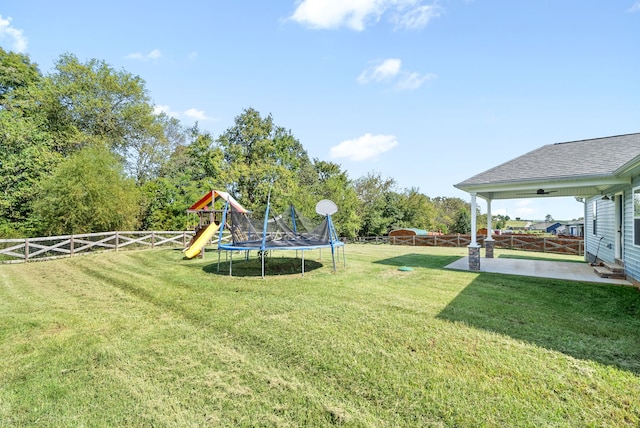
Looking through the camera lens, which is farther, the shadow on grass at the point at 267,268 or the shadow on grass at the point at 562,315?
the shadow on grass at the point at 267,268

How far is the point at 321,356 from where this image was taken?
3312 millimetres

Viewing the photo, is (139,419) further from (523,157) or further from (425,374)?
(523,157)

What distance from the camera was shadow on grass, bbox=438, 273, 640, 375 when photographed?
3.50 metres

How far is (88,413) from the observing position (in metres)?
2.40

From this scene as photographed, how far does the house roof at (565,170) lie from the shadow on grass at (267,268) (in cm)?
588

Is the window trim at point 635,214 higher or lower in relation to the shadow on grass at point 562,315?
higher

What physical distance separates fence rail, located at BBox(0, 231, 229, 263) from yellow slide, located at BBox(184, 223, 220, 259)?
15.0 feet

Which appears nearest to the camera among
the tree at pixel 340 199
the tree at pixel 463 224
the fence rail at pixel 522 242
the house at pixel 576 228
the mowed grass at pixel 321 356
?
the mowed grass at pixel 321 356

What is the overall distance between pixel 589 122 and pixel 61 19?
2157 centimetres

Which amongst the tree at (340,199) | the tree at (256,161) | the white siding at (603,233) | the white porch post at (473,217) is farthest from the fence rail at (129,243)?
the white porch post at (473,217)

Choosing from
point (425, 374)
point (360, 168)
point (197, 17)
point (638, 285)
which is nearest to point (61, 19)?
point (197, 17)

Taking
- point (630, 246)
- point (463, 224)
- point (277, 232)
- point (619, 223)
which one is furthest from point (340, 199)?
point (630, 246)

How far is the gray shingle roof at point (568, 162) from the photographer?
7801mm

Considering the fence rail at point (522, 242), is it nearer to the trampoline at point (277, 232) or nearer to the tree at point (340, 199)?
the tree at point (340, 199)
